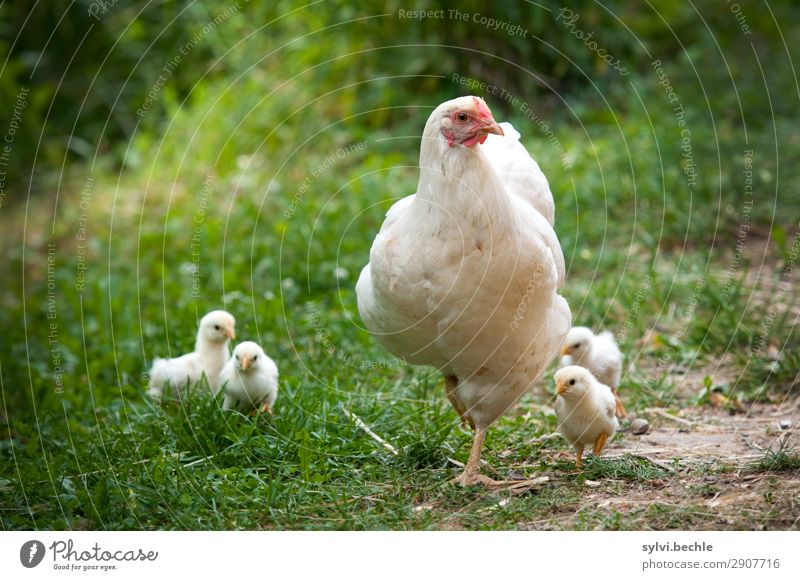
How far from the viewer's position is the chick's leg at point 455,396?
15.1 feet

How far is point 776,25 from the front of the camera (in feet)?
35.2

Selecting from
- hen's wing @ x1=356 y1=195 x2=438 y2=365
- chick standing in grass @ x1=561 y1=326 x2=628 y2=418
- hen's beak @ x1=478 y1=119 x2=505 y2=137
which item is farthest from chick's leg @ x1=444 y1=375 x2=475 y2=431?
hen's beak @ x1=478 y1=119 x2=505 y2=137

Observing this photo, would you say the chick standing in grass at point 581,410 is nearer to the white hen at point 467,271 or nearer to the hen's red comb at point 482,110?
the white hen at point 467,271

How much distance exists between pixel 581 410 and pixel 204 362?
87.0 inches

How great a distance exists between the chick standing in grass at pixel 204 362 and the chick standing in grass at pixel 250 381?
25 centimetres

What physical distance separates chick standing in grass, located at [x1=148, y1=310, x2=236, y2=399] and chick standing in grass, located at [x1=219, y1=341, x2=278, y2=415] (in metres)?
0.25

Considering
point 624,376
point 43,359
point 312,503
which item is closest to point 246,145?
point 43,359

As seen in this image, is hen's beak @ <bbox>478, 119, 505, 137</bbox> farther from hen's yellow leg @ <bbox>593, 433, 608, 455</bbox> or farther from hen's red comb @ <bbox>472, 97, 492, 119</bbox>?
hen's yellow leg @ <bbox>593, 433, 608, 455</bbox>

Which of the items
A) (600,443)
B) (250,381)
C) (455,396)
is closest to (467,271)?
(455,396)

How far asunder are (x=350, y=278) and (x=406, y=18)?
341cm

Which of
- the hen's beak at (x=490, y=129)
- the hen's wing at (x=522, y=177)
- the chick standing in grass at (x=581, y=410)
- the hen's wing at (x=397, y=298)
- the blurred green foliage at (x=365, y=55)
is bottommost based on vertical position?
the chick standing in grass at (x=581, y=410)

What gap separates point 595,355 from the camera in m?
5.30

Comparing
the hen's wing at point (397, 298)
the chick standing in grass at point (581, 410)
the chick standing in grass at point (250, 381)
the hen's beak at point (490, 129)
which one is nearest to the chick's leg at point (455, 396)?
the hen's wing at point (397, 298)

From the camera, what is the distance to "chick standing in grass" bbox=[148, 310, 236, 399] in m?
5.34
